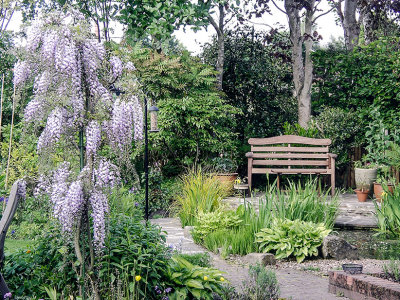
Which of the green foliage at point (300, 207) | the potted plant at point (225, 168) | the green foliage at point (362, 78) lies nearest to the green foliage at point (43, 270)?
the green foliage at point (300, 207)

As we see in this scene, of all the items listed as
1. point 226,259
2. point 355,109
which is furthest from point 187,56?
point 226,259

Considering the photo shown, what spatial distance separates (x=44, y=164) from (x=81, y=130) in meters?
0.32

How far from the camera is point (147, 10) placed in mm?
8406

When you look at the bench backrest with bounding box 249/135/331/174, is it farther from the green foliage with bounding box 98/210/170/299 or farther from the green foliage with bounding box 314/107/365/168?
the green foliage with bounding box 98/210/170/299

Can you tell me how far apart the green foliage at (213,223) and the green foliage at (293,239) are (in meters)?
0.52

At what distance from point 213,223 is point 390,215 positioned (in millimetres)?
2601

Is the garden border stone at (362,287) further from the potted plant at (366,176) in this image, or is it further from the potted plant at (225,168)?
the potted plant at (366,176)

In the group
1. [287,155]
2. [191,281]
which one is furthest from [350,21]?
[191,281]

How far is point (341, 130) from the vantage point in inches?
447

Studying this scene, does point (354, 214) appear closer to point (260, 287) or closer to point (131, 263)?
point (260, 287)

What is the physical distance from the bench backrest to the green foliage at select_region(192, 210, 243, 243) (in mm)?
3730

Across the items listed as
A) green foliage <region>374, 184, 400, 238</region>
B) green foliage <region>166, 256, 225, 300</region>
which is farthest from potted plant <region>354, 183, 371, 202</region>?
green foliage <region>166, 256, 225, 300</region>

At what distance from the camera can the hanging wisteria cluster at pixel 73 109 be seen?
10.3ft

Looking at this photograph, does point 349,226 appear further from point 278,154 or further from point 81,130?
point 81,130
